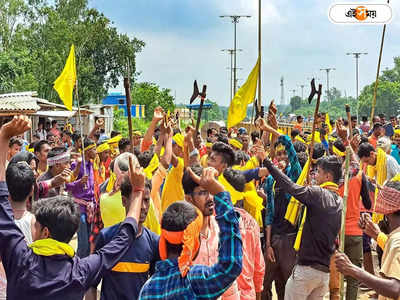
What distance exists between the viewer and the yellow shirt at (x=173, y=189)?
517 cm

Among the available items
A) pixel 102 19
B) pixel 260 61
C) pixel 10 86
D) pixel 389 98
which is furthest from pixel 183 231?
pixel 389 98

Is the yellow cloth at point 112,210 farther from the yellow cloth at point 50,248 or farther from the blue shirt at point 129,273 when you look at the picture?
the yellow cloth at point 50,248

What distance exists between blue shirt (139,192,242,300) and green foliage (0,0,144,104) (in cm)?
2976

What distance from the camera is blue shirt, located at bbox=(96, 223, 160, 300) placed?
3229 millimetres

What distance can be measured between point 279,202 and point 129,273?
272 centimetres

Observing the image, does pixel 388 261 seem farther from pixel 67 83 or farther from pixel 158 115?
pixel 67 83

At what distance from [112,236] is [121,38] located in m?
41.5

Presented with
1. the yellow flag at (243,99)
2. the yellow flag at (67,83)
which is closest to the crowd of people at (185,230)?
the yellow flag at (243,99)

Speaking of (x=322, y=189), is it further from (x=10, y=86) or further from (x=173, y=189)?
(x=10, y=86)

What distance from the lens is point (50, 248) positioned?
2.76 metres

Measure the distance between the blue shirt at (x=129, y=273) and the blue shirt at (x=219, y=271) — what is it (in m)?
0.56

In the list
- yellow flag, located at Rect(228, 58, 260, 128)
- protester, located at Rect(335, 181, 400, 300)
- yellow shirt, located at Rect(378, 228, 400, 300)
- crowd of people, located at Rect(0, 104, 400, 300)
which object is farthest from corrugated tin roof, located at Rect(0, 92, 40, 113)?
yellow shirt, located at Rect(378, 228, 400, 300)

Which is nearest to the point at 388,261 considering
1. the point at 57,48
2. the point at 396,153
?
the point at 396,153

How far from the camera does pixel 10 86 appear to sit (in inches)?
1229
